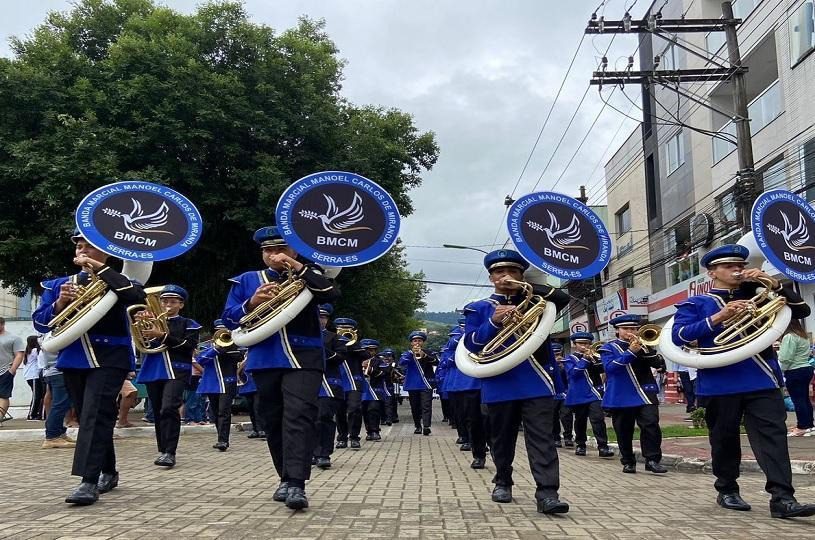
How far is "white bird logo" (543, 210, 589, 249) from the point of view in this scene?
703cm

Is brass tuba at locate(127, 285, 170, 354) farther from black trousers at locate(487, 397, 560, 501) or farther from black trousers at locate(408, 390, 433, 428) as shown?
black trousers at locate(408, 390, 433, 428)

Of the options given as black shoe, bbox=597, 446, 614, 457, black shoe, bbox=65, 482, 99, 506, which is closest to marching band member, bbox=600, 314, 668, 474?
black shoe, bbox=597, 446, 614, 457

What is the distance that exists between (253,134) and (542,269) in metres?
12.5

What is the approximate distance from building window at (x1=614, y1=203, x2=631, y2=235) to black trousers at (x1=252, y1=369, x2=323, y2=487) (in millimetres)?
32259

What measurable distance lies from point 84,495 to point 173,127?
12.7m

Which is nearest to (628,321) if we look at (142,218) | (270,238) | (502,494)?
(502,494)

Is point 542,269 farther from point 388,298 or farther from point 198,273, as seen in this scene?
point 388,298

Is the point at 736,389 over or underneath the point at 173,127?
underneath

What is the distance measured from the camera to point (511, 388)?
575 centimetres

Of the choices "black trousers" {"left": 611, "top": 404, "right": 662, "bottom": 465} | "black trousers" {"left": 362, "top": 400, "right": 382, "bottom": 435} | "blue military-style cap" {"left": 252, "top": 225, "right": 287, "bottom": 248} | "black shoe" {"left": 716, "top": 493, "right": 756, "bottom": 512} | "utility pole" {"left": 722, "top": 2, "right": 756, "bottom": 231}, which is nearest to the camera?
"black shoe" {"left": 716, "top": 493, "right": 756, "bottom": 512}

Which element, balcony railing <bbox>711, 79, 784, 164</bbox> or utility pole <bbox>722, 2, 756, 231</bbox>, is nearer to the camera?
utility pole <bbox>722, 2, 756, 231</bbox>

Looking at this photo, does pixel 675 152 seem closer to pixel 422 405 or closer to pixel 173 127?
pixel 422 405

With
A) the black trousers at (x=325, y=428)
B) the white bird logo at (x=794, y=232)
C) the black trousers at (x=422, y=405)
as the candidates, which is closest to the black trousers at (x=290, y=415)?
the black trousers at (x=325, y=428)

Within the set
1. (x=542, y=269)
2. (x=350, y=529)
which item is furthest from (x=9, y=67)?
(x=350, y=529)
